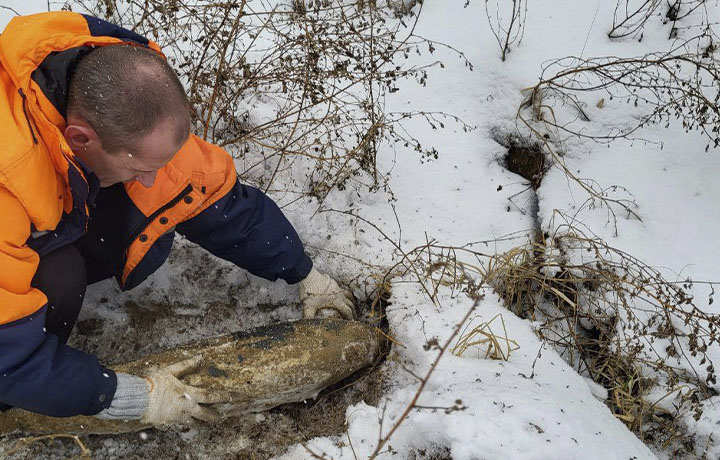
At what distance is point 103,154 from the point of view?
5.02 feet

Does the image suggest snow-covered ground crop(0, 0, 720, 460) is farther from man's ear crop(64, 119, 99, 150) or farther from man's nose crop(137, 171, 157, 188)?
man's ear crop(64, 119, 99, 150)

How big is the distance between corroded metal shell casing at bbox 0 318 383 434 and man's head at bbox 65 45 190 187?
734mm

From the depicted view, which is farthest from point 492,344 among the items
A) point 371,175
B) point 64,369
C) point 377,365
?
point 64,369

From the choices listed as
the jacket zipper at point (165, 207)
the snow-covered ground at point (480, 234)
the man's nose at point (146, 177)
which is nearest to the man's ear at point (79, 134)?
the man's nose at point (146, 177)

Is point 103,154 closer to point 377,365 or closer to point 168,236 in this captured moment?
point 168,236

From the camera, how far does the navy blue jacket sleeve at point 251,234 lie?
2031mm

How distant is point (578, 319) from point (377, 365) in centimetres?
85

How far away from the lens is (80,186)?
1.51 metres

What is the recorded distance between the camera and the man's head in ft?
4.66

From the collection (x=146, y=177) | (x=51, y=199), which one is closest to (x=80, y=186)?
(x=51, y=199)

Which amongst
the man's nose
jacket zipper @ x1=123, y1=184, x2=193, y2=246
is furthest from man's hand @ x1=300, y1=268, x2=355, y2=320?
the man's nose

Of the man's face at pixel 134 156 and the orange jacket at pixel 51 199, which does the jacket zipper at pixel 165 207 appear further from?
the man's face at pixel 134 156

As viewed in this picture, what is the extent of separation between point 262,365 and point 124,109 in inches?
37.5

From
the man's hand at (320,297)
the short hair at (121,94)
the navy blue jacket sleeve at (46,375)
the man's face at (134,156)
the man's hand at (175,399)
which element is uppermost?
the short hair at (121,94)
